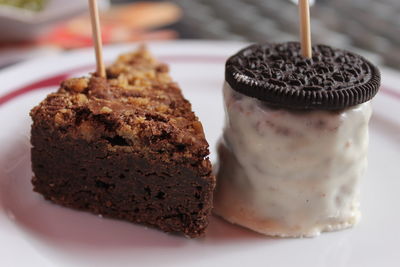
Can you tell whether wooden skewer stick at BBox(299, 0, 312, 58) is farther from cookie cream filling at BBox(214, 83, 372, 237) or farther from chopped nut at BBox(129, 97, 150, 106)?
chopped nut at BBox(129, 97, 150, 106)

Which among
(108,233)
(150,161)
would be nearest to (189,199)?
(150,161)

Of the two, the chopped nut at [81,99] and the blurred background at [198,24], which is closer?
the chopped nut at [81,99]

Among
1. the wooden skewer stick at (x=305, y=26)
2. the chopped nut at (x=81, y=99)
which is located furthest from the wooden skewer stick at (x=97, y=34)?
the wooden skewer stick at (x=305, y=26)

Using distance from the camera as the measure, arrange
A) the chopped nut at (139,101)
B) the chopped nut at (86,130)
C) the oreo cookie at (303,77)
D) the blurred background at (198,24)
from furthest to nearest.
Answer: the blurred background at (198,24), the chopped nut at (139,101), the chopped nut at (86,130), the oreo cookie at (303,77)

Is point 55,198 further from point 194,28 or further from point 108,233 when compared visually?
point 194,28

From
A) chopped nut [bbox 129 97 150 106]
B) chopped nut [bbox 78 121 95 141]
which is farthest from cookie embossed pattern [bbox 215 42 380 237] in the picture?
chopped nut [bbox 78 121 95 141]

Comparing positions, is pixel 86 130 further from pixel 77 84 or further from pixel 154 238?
pixel 154 238

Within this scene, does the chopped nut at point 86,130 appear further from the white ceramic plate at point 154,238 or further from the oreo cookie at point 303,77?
the oreo cookie at point 303,77
